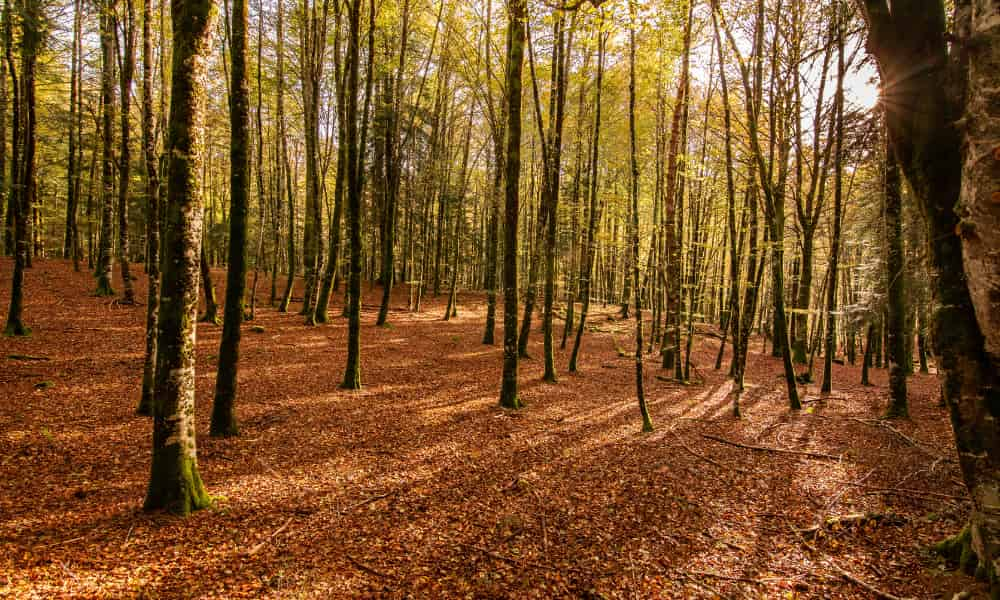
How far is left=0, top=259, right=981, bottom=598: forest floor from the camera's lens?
367cm

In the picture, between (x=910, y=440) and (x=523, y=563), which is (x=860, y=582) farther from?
(x=910, y=440)

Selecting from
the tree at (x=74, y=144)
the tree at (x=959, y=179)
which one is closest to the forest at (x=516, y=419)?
the tree at (x=959, y=179)

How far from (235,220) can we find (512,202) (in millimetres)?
5311

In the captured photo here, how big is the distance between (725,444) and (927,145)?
19.4 feet

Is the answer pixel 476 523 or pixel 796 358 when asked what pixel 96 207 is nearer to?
pixel 476 523

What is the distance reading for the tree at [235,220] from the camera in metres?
6.02

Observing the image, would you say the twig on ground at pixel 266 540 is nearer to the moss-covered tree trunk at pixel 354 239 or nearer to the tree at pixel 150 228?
the tree at pixel 150 228

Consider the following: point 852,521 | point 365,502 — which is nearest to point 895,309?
point 852,521

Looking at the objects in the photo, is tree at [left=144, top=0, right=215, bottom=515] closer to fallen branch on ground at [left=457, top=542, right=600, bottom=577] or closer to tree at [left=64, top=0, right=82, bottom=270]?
fallen branch on ground at [left=457, top=542, right=600, bottom=577]

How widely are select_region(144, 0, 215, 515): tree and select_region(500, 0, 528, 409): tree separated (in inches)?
225

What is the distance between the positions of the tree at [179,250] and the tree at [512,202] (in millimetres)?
5714

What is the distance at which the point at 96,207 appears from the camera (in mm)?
23938

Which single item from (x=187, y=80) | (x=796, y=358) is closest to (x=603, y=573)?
(x=187, y=80)

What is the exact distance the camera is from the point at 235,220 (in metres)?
6.15
